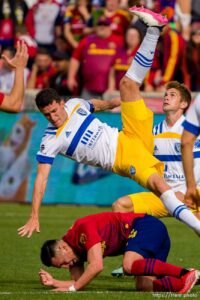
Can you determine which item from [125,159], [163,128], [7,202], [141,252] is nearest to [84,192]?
[7,202]

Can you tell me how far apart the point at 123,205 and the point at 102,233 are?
2.21m

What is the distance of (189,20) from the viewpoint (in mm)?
23422

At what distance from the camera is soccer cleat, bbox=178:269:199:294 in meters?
10.4

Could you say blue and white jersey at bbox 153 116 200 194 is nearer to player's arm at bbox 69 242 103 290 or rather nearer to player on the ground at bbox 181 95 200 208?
player's arm at bbox 69 242 103 290

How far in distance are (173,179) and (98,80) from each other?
861cm

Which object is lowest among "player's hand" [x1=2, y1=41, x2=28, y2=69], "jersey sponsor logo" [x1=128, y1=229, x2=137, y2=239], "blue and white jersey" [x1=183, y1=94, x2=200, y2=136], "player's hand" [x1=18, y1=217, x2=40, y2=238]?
"player's hand" [x1=18, y1=217, x2=40, y2=238]

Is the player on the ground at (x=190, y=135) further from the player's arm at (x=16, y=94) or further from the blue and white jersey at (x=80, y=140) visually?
the blue and white jersey at (x=80, y=140)

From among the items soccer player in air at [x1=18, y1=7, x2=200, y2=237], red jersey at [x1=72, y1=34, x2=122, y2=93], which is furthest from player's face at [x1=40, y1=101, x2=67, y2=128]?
red jersey at [x1=72, y1=34, x2=122, y2=93]

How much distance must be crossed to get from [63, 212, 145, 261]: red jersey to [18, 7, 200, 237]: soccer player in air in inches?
33.8

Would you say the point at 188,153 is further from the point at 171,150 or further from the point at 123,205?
the point at 171,150

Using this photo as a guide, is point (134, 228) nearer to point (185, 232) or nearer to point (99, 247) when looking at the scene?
point (99, 247)

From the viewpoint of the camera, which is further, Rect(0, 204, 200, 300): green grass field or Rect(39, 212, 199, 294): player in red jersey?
Rect(39, 212, 199, 294): player in red jersey

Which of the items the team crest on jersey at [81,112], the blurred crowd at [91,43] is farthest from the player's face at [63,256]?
the blurred crowd at [91,43]

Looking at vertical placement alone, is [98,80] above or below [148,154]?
below
